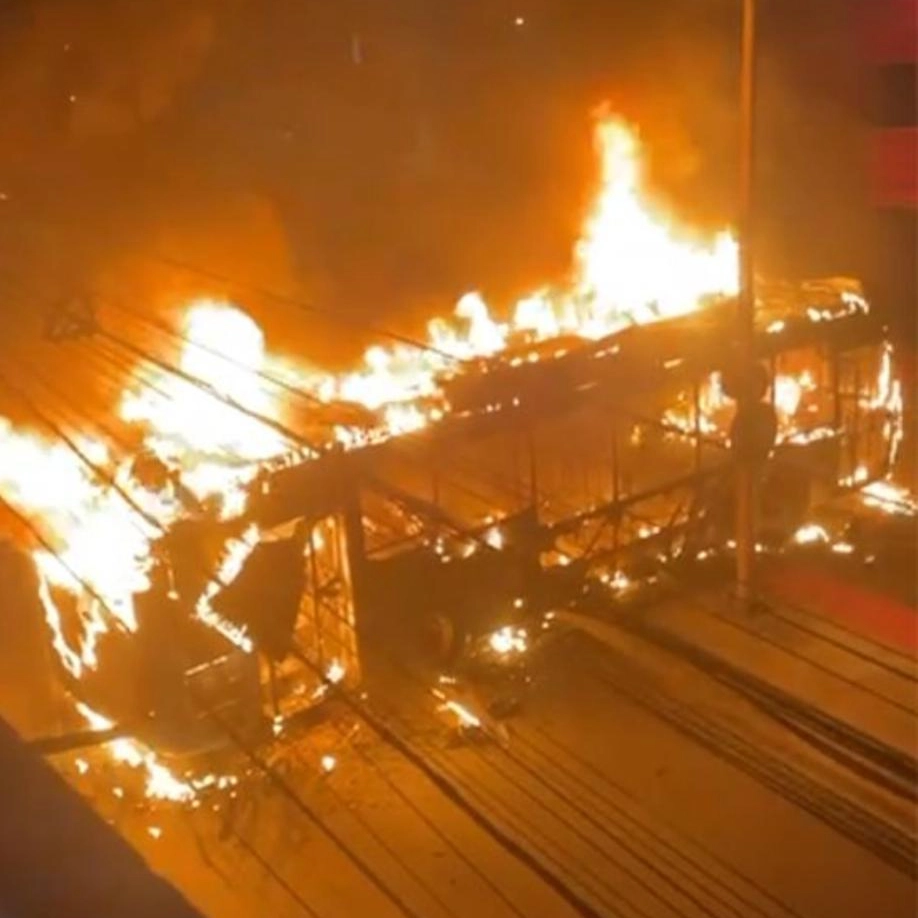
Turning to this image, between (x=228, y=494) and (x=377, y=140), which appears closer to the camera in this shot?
(x=228, y=494)

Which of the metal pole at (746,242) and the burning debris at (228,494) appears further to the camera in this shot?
the burning debris at (228,494)

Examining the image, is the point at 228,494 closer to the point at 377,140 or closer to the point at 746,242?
the point at 746,242

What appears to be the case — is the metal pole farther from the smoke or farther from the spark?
the smoke

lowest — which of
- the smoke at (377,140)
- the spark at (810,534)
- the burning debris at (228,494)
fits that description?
the spark at (810,534)

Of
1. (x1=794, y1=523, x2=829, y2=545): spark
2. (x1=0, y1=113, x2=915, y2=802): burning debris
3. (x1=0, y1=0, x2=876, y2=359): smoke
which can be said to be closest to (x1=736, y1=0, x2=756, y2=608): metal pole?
(x1=0, y1=113, x2=915, y2=802): burning debris

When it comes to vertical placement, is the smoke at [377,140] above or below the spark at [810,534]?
above

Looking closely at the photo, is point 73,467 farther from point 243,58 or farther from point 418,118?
point 418,118

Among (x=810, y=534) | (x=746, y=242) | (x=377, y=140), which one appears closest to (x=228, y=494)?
(x=746, y=242)

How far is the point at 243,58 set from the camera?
65.1 feet

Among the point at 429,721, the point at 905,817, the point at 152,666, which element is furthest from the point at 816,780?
the point at 152,666

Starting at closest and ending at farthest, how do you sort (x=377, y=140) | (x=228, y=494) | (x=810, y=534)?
1. (x=228, y=494)
2. (x=810, y=534)
3. (x=377, y=140)

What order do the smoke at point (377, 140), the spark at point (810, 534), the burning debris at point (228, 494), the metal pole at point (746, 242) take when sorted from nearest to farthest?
the metal pole at point (746, 242) < the burning debris at point (228, 494) < the spark at point (810, 534) < the smoke at point (377, 140)

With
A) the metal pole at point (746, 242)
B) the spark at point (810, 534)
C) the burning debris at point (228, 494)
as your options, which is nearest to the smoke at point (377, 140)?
the burning debris at point (228, 494)

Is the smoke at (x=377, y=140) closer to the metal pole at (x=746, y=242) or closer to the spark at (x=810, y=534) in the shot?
the spark at (x=810, y=534)
